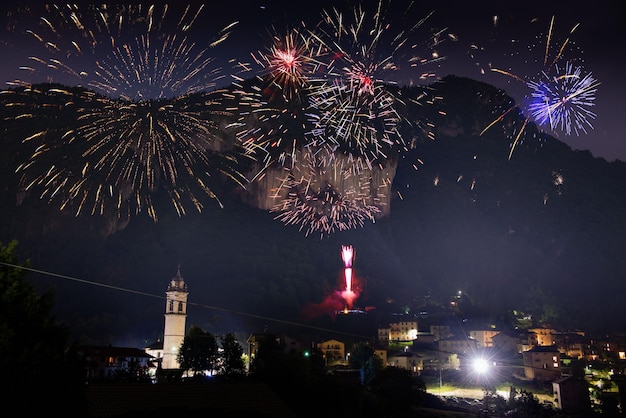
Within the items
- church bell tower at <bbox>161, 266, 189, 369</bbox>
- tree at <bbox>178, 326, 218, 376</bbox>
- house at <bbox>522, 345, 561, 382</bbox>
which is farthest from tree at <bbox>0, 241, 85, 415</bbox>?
house at <bbox>522, 345, 561, 382</bbox>

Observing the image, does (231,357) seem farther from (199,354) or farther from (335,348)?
(335,348)

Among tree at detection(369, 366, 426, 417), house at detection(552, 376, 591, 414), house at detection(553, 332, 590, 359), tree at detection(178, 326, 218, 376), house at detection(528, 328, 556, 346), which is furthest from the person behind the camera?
house at detection(528, 328, 556, 346)

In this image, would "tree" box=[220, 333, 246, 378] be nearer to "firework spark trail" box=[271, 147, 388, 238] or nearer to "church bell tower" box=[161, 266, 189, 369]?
"church bell tower" box=[161, 266, 189, 369]

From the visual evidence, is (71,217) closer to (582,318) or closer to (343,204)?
(343,204)

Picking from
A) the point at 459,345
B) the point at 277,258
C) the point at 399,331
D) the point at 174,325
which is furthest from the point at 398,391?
the point at 277,258

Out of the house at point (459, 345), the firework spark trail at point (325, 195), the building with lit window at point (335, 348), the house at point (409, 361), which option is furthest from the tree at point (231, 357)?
the firework spark trail at point (325, 195)

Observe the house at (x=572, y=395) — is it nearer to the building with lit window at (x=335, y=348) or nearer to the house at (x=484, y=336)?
the building with lit window at (x=335, y=348)
